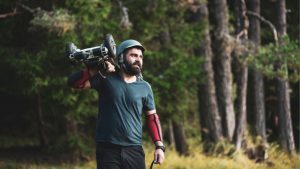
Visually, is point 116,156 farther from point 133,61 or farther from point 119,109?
point 133,61

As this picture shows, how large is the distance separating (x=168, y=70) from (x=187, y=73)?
504 millimetres

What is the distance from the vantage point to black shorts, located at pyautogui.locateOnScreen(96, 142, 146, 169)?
21.4 ft

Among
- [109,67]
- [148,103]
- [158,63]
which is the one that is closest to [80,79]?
[109,67]

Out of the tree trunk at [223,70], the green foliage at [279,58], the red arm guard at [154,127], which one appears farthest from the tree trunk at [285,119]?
the red arm guard at [154,127]

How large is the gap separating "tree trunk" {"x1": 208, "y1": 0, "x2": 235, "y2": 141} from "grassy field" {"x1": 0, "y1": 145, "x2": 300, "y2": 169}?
1243 mm

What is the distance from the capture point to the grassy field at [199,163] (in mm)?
14132

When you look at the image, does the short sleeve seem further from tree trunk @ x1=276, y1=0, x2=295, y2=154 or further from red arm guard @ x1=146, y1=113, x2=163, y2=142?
tree trunk @ x1=276, y1=0, x2=295, y2=154

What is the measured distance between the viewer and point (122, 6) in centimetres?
1448

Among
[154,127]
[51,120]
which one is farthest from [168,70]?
[154,127]

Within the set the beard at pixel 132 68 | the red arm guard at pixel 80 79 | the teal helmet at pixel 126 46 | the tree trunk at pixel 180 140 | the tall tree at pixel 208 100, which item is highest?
the teal helmet at pixel 126 46

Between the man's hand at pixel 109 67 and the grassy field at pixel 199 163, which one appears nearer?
the man's hand at pixel 109 67

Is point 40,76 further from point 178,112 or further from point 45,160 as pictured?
point 178,112

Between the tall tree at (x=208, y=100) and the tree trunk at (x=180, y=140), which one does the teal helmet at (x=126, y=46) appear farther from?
the tree trunk at (x=180, y=140)

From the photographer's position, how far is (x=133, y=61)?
6633mm
